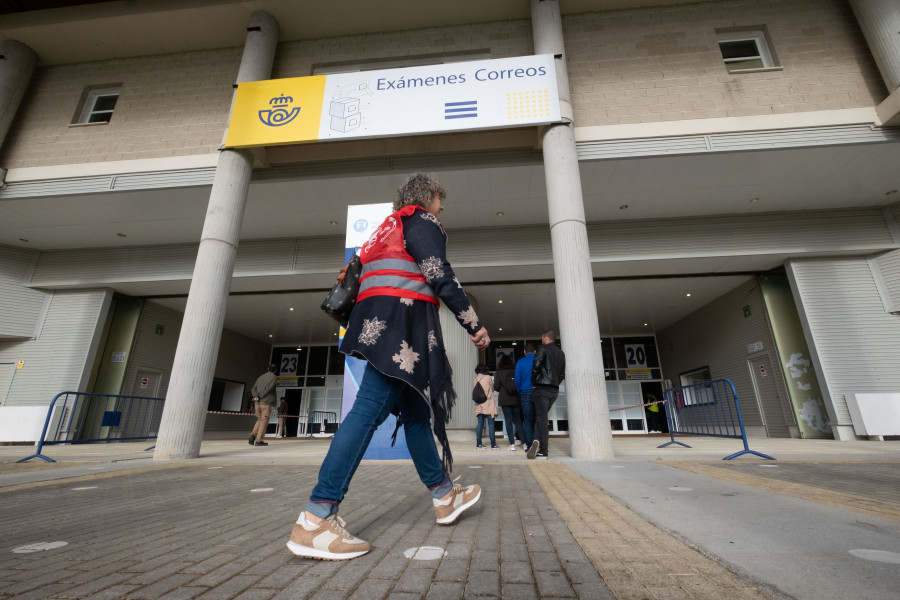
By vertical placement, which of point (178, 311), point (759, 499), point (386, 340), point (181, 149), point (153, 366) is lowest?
point (759, 499)

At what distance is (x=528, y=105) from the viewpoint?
691cm

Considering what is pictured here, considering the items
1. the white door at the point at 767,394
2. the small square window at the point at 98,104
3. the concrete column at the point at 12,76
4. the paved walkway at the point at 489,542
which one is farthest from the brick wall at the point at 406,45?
the white door at the point at 767,394

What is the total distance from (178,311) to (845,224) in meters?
20.4

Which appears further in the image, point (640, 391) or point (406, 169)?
point (640, 391)

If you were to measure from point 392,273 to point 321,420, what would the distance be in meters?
18.6

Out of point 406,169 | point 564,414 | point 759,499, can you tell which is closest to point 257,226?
point 406,169

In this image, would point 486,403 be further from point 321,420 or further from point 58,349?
point 321,420

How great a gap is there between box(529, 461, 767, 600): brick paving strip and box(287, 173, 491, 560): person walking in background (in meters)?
0.60

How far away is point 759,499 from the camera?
2.21m

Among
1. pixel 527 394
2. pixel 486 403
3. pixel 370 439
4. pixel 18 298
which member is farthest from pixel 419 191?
pixel 18 298

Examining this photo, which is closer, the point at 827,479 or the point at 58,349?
the point at 827,479

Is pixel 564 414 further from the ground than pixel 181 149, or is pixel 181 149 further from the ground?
pixel 181 149

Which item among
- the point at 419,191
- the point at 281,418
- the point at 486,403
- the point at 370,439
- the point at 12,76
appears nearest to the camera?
the point at 370,439

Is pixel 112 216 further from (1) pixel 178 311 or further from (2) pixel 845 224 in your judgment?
(2) pixel 845 224
